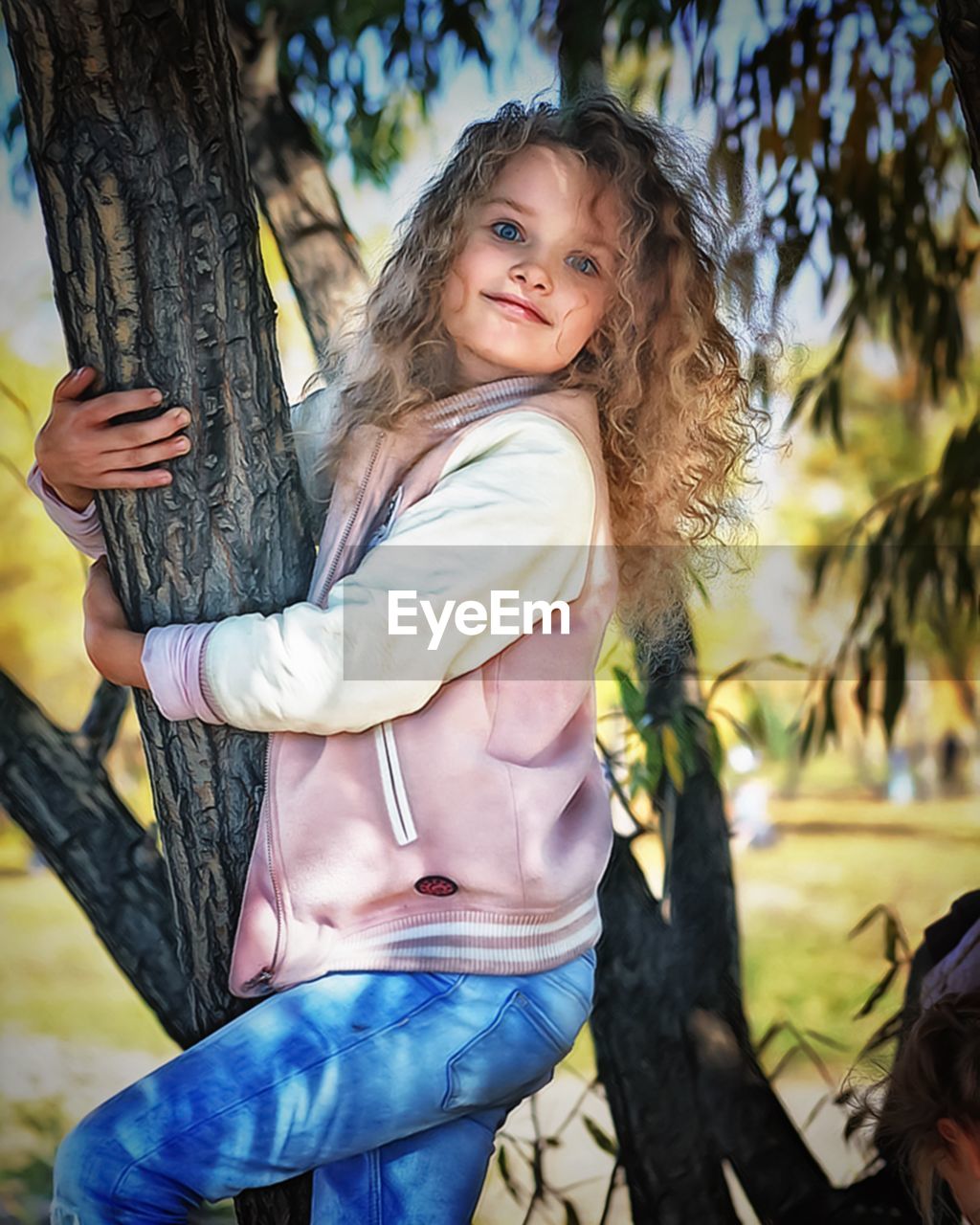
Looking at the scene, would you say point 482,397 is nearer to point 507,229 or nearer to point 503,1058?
point 507,229

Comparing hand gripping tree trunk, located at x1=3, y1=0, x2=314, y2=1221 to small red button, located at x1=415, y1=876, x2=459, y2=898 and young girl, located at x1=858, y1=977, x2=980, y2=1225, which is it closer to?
small red button, located at x1=415, y1=876, x2=459, y2=898

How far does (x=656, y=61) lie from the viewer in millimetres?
1702

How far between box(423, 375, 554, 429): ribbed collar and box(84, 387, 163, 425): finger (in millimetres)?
313

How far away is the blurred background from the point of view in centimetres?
172

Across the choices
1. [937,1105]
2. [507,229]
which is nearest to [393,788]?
[507,229]

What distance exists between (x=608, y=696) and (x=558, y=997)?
37 cm

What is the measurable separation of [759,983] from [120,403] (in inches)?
41.8

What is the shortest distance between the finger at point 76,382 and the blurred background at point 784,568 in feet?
Result: 0.31

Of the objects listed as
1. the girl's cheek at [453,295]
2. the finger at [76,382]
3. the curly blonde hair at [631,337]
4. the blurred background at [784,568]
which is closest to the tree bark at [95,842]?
the blurred background at [784,568]

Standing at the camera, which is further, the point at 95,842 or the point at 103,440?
the point at 95,842

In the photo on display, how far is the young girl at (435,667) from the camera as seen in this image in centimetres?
157

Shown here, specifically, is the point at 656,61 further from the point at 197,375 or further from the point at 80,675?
the point at 80,675

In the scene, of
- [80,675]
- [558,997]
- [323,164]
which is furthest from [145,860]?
[323,164]

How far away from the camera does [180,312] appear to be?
1550mm
